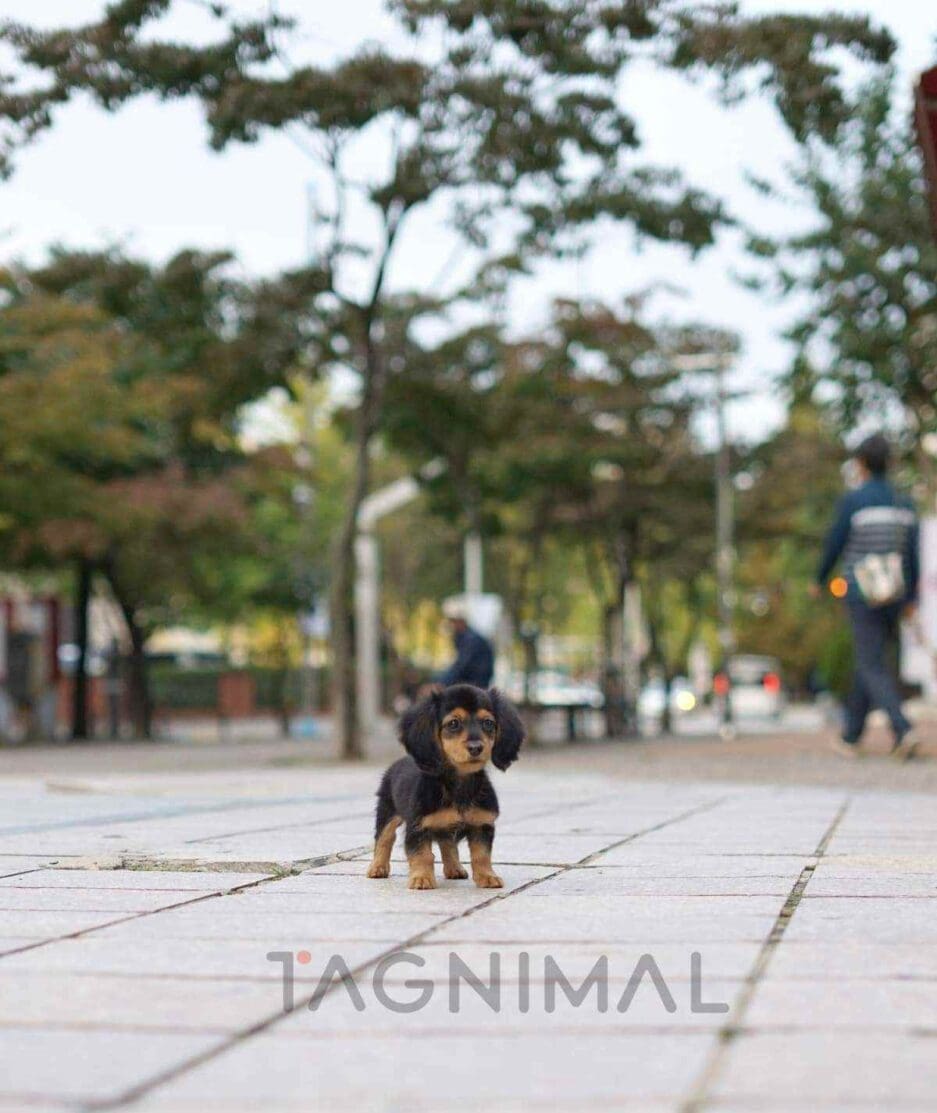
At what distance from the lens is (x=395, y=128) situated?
64.9 ft

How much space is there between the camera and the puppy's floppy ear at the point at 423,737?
6293 millimetres

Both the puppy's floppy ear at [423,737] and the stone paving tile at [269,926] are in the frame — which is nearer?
the stone paving tile at [269,926]

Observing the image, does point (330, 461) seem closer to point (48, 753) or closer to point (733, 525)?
point (733, 525)

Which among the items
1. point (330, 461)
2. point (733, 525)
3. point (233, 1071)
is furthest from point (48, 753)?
point (330, 461)

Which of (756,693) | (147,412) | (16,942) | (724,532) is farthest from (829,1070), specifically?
(756,693)

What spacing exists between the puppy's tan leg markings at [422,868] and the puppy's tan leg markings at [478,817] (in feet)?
0.52

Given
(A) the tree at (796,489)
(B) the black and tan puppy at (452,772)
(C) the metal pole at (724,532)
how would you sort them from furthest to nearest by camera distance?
(C) the metal pole at (724,532)
(A) the tree at (796,489)
(B) the black and tan puppy at (452,772)

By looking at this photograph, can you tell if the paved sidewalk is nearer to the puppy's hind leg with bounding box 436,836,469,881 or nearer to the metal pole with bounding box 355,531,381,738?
the puppy's hind leg with bounding box 436,836,469,881

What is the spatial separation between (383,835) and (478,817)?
0.52 m

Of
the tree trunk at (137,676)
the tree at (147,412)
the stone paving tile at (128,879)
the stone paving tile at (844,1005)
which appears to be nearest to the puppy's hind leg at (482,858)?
the stone paving tile at (128,879)

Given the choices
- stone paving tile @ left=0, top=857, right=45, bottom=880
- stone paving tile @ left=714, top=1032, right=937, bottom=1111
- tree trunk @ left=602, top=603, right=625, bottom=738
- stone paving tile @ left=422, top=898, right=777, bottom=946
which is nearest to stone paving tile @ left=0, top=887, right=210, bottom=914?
stone paving tile @ left=0, top=857, right=45, bottom=880

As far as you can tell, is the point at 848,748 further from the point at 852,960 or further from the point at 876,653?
the point at 852,960

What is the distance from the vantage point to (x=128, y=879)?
6941 millimetres

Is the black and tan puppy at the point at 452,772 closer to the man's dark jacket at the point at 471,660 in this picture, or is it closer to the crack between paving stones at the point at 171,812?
the crack between paving stones at the point at 171,812
